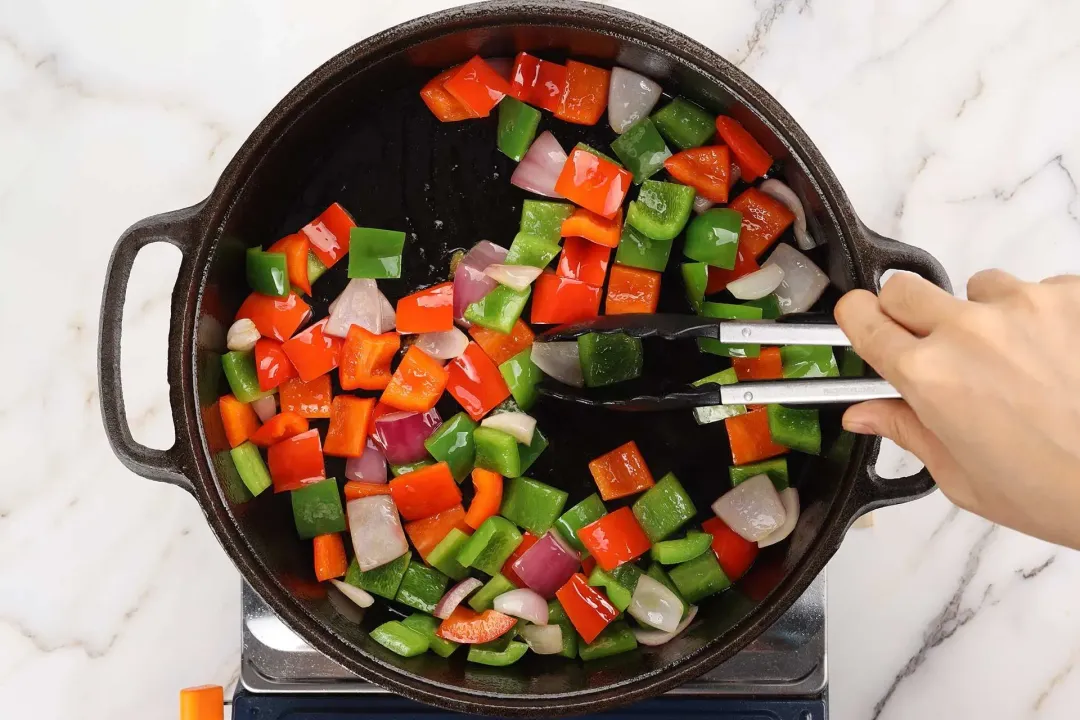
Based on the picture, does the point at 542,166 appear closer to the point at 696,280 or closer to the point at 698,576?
the point at 696,280

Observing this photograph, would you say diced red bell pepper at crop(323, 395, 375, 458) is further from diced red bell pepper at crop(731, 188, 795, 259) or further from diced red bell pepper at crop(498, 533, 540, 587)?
diced red bell pepper at crop(731, 188, 795, 259)

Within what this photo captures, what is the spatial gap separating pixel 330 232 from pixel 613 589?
0.98m

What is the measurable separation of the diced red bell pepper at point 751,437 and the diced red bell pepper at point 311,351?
87 cm

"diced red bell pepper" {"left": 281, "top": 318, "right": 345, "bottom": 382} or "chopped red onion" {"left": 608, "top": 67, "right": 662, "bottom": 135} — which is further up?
"chopped red onion" {"left": 608, "top": 67, "right": 662, "bottom": 135}

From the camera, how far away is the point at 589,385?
167 centimetres

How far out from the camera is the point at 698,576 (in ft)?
5.51

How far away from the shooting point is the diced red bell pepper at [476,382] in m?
1.73

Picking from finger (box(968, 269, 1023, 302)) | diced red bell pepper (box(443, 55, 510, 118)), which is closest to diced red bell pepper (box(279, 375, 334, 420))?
diced red bell pepper (box(443, 55, 510, 118))

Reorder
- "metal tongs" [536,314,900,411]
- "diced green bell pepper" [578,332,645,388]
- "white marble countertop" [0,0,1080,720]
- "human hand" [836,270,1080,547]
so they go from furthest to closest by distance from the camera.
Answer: "white marble countertop" [0,0,1080,720] < "diced green bell pepper" [578,332,645,388] < "metal tongs" [536,314,900,411] < "human hand" [836,270,1080,547]

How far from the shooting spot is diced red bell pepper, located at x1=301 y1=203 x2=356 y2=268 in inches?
68.7

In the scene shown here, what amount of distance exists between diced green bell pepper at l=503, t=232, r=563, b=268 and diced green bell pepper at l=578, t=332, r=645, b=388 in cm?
21

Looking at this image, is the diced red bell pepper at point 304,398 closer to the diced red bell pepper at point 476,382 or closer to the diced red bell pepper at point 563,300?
the diced red bell pepper at point 476,382

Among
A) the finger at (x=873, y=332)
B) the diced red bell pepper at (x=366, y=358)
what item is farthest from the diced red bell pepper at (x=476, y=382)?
the finger at (x=873, y=332)

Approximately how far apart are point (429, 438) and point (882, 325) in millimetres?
1044
